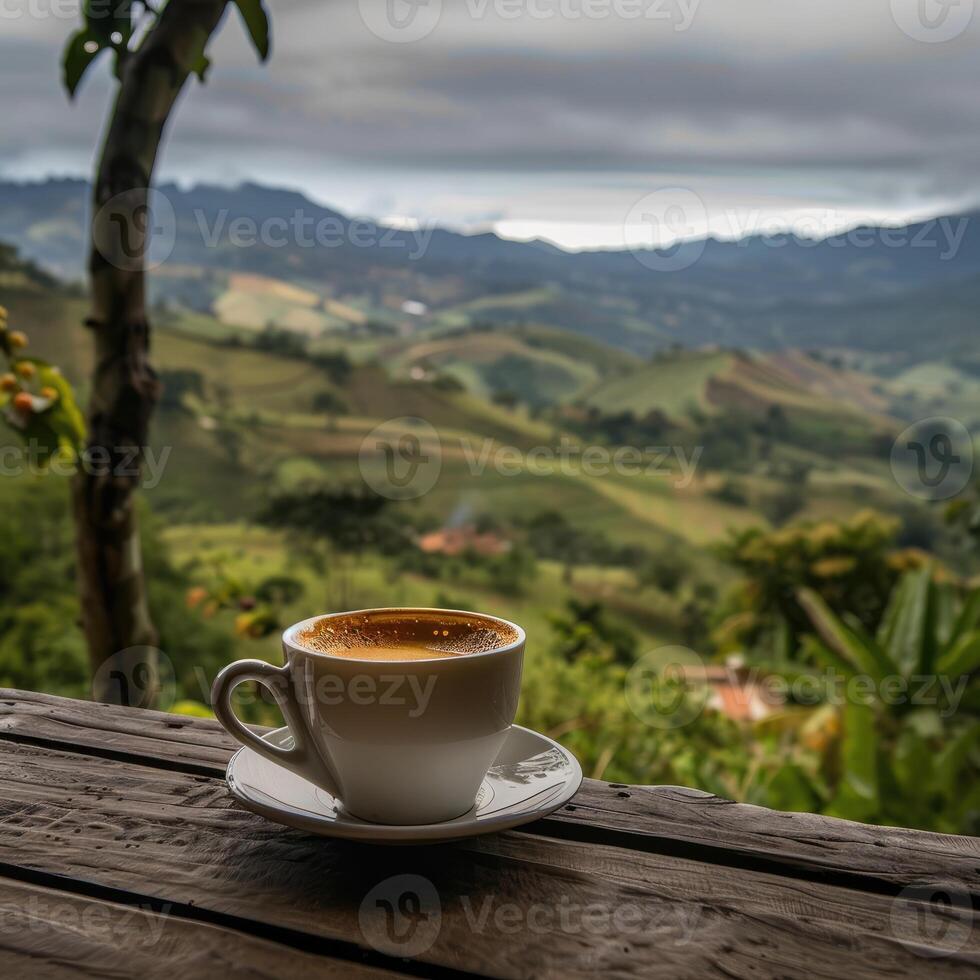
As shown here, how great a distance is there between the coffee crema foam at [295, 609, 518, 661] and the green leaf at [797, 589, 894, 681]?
1976 millimetres

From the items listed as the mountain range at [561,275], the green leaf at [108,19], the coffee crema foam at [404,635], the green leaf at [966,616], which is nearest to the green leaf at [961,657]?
the green leaf at [966,616]

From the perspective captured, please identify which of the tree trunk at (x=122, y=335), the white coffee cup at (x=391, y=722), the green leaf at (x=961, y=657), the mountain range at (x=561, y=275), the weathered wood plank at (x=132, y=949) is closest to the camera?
the weathered wood plank at (x=132, y=949)

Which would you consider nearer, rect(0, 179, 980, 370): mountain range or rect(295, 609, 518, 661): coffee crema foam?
rect(295, 609, 518, 661): coffee crema foam

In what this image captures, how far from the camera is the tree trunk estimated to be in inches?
51.1

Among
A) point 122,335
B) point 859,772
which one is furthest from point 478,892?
point 859,772

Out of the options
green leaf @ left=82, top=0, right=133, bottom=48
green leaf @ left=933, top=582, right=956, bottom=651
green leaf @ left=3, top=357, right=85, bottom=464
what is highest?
green leaf @ left=82, top=0, right=133, bottom=48

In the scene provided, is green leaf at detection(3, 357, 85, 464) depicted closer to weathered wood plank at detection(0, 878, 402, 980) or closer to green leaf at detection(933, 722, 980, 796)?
weathered wood plank at detection(0, 878, 402, 980)

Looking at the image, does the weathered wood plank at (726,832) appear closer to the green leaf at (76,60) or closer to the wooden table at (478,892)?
the wooden table at (478,892)

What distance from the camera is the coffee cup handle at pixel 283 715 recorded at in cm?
55

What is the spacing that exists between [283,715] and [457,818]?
0.12m

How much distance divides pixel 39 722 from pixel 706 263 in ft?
9.89

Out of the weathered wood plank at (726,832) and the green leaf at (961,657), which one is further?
the green leaf at (961,657)

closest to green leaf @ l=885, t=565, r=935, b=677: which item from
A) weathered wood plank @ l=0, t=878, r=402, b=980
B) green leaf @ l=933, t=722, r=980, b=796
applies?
green leaf @ l=933, t=722, r=980, b=796

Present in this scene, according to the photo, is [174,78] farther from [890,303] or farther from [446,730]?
[890,303]
